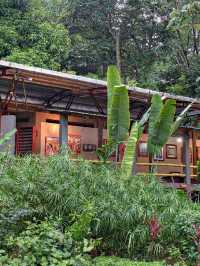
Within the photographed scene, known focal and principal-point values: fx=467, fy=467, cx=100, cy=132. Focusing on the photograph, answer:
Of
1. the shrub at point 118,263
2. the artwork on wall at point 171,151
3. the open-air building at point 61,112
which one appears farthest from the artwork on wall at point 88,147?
the shrub at point 118,263

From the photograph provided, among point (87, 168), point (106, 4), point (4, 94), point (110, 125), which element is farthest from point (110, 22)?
point (87, 168)

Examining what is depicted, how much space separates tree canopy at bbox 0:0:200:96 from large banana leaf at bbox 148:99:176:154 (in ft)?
27.5

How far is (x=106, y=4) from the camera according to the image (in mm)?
23516

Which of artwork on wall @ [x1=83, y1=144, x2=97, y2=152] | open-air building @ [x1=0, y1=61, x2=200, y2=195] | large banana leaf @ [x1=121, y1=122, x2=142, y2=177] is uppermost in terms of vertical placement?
open-air building @ [x1=0, y1=61, x2=200, y2=195]

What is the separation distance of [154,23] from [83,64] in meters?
4.50

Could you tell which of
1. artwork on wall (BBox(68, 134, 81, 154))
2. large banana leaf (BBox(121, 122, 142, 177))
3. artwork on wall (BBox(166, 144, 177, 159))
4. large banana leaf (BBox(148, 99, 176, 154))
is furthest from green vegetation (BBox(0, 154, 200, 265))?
artwork on wall (BBox(166, 144, 177, 159))

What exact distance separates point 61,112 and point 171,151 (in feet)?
24.5

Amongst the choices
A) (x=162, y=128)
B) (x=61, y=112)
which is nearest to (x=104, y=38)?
(x=61, y=112)

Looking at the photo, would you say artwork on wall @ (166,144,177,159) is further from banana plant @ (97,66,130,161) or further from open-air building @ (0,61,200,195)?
banana plant @ (97,66,130,161)

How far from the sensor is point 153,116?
35.5ft

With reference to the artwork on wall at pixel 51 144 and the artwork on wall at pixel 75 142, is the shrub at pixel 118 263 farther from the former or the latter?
the artwork on wall at pixel 75 142

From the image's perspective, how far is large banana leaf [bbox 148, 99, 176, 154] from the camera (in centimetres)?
1048

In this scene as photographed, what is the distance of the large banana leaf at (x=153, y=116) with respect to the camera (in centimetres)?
1059

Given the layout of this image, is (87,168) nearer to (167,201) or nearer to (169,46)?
(167,201)
